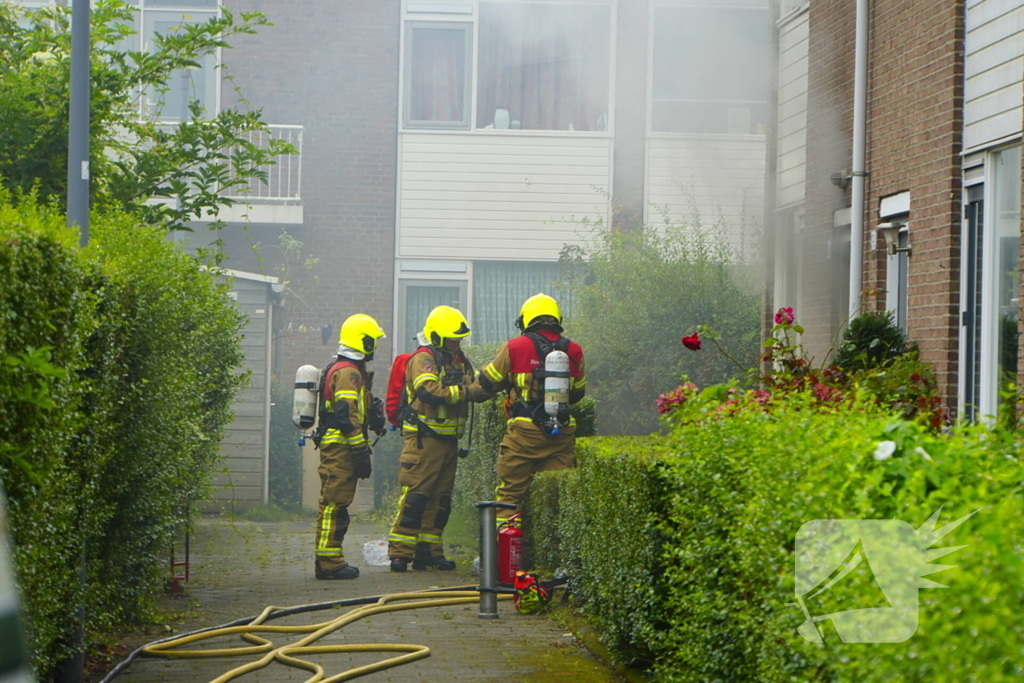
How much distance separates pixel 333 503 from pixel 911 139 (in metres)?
5.12

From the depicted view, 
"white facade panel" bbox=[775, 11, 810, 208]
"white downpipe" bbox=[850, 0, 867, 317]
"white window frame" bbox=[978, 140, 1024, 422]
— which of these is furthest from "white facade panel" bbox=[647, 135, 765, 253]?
"white window frame" bbox=[978, 140, 1024, 422]

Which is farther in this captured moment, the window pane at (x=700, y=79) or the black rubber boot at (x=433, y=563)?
the window pane at (x=700, y=79)

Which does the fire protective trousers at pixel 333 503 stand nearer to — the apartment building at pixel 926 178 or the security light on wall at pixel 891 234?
the apartment building at pixel 926 178

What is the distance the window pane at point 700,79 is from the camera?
17.5 metres

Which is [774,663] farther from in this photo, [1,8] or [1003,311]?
[1,8]

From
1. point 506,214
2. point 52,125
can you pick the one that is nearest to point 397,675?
point 52,125

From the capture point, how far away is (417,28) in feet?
59.9

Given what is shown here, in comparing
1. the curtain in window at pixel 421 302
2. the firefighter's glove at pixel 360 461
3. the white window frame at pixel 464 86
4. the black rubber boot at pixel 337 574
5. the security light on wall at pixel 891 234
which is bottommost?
the black rubber boot at pixel 337 574

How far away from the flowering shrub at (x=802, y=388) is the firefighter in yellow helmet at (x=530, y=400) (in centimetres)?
189

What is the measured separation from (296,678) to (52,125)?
4.80 meters

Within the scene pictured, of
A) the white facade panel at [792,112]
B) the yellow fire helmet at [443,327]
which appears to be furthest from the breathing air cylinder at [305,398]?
the white facade panel at [792,112]

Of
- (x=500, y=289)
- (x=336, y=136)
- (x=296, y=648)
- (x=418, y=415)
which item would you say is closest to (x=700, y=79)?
(x=500, y=289)

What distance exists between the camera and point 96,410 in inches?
235

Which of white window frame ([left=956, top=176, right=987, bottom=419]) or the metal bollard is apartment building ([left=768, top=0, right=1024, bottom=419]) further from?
the metal bollard
